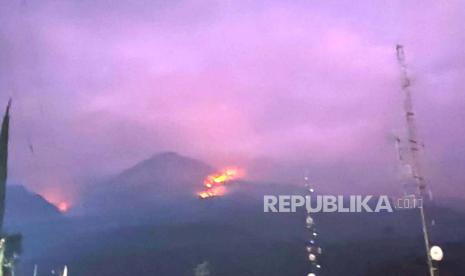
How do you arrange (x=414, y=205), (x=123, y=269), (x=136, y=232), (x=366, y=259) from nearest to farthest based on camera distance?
1. (x=414, y=205)
2. (x=366, y=259)
3. (x=123, y=269)
4. (x=136, y=232)

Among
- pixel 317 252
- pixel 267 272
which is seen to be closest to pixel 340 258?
pixel 317 252

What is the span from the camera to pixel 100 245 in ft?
229

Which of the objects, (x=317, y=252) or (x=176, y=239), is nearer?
(x=317, y=252)

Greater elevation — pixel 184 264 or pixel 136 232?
pixel 136 232

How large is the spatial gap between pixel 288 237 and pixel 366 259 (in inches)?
387

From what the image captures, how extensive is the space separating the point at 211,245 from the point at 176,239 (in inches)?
182

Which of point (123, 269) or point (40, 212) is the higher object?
point (40, 212)

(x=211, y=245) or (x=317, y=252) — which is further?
(x=211, y=245)

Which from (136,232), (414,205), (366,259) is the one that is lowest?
(414,205)

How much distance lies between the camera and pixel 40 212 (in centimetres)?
6594

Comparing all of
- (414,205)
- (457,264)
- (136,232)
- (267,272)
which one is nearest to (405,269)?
(457,264)

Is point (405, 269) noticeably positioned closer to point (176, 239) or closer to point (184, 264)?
point (184, 264)

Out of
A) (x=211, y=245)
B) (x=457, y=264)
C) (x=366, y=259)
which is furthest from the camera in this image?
(x=211, y=245)

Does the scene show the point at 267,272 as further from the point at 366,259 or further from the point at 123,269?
the point at 123,269
